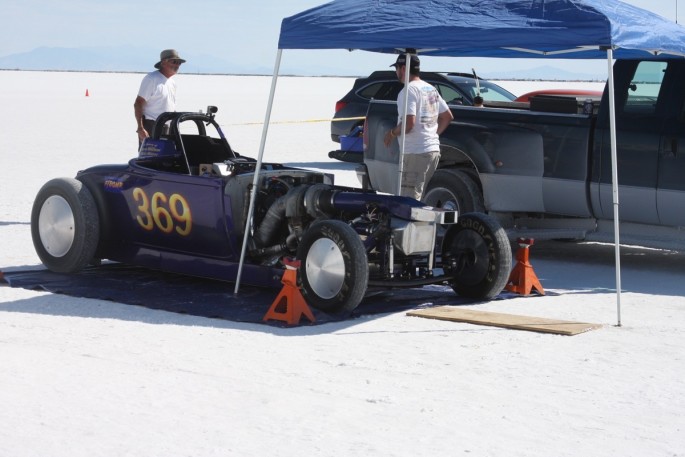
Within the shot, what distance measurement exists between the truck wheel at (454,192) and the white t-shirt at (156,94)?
2887 mm

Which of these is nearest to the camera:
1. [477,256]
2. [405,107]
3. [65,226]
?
[477,256]

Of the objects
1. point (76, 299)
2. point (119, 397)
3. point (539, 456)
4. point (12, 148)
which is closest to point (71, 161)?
point (12, 148)

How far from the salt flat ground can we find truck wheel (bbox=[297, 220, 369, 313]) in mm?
216

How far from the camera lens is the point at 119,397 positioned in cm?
635

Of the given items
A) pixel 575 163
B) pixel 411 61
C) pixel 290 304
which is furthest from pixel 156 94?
pixel 290 304

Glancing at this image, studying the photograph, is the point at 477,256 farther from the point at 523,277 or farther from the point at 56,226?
the point at 56,226

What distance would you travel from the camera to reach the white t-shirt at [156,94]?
→ 1293 cm

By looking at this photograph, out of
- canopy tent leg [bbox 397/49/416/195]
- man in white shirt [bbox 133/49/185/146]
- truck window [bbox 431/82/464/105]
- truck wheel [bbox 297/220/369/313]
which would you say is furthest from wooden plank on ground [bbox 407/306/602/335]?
truck window [bbox 431/82/464/105]

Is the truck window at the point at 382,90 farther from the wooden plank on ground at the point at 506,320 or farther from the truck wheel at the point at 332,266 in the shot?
the truck wheel at the point at 332,266

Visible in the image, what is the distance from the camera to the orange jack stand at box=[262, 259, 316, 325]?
8.38 metres

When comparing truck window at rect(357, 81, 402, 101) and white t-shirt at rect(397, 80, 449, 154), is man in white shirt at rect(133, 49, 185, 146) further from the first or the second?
truck window at rect(357, 81, 402, 101)

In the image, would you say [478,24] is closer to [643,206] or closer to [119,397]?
[643,206]

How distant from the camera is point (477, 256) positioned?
9.27 m

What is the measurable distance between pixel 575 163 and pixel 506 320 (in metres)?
2.85
